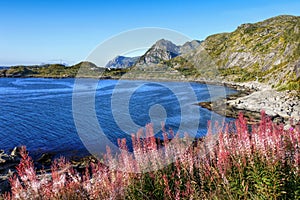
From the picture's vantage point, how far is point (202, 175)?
6715 mm

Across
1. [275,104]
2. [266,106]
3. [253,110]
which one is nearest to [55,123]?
[253,110]

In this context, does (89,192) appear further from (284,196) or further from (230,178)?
(284,196)

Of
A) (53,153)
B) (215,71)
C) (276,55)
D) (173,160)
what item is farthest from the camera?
(215,71)

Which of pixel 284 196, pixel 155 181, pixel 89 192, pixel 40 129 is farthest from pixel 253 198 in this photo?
pixel 40 129

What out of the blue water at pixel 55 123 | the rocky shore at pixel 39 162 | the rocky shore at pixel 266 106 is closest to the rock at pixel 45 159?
the rocky shore at pixel 39 162

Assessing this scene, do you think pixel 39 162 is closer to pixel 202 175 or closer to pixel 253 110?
pixel 202 175

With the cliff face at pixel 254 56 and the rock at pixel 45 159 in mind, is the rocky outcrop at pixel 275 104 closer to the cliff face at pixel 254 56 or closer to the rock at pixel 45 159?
the cliff face at pixel 254 56

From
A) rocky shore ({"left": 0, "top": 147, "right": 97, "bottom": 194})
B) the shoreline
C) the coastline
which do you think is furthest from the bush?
the shoreline

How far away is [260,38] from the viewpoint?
146m

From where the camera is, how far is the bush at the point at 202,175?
5586 millimetres

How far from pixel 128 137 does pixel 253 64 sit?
342ft

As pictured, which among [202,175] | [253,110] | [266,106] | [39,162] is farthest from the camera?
[253,110]

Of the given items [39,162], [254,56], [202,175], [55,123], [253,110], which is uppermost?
[254,56]

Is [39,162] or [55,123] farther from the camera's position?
[55,123]
